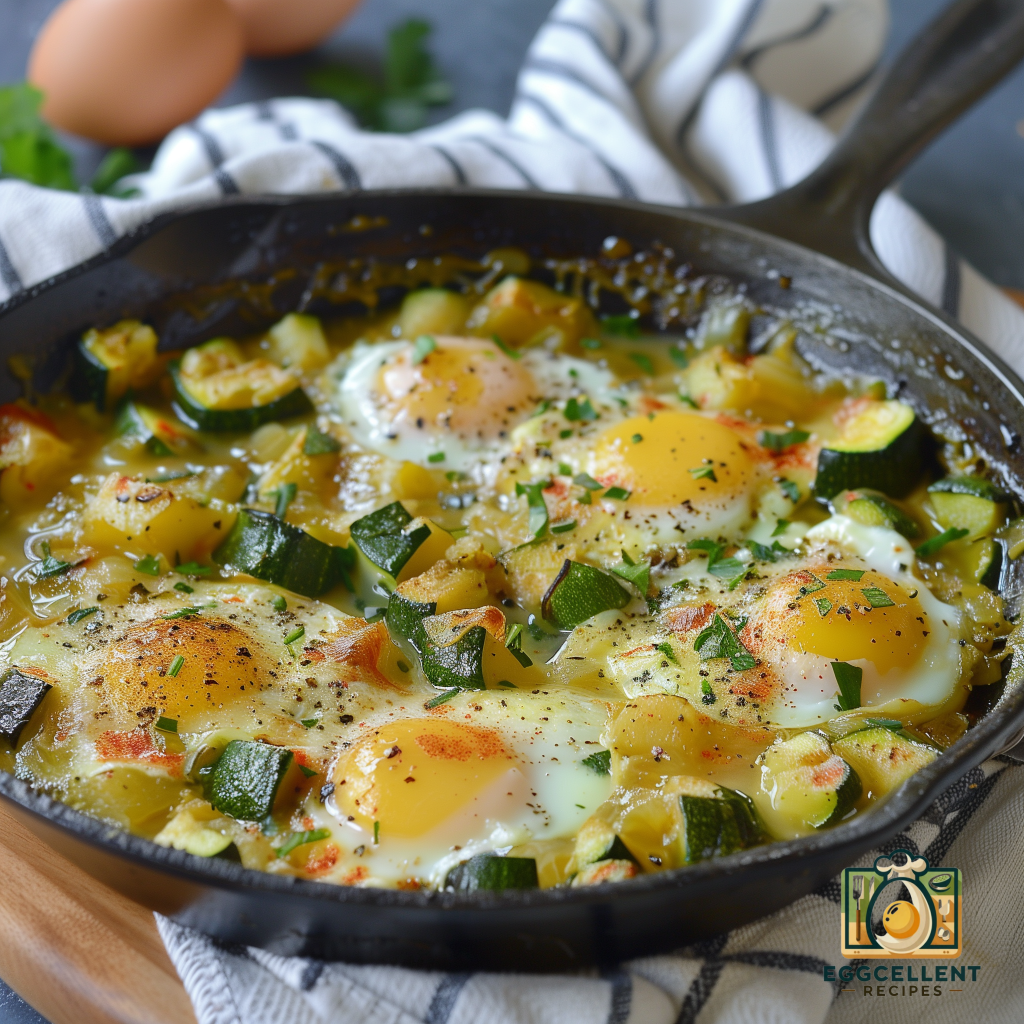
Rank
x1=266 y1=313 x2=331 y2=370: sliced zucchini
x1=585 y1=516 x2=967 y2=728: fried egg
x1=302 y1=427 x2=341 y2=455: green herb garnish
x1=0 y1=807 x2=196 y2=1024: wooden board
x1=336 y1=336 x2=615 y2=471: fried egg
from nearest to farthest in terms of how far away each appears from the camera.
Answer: x1=0 y1=807 x2=196 y2=1024: wooden board
x1=585 y1=516 x2=967 y2=728: fried egg
x1=302 y1=427 x2=341 y2=455: green herb garnish
x1=336 y1=336 x2=615 y2=471: fried egg
x1=266 y1=313 x2=331 y2=370: sliced zucchini

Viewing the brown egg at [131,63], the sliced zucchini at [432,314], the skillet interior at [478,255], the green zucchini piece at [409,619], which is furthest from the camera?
the brown egg at [131,63]

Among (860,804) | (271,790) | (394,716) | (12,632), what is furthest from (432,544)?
(860,804)

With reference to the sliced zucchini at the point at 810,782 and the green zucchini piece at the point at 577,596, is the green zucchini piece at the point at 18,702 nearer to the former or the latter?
the green zucchini piece at the point at 577,596

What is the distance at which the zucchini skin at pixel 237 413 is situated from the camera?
2.81m

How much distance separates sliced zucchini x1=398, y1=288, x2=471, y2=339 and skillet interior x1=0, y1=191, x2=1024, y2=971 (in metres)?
0.15

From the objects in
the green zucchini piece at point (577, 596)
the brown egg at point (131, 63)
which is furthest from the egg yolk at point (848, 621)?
the brown egg at point (131, 63)

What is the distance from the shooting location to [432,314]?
124 inches

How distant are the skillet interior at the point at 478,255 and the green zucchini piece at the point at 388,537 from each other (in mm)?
892

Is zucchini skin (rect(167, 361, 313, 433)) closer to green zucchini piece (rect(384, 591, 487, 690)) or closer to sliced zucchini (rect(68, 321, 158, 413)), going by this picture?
sliced zucchini (rect(68, 321, 158, 413))

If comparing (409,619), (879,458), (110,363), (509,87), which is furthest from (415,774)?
(509,87)

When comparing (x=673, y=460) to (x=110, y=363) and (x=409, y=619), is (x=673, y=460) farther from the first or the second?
(x=110, y=363)

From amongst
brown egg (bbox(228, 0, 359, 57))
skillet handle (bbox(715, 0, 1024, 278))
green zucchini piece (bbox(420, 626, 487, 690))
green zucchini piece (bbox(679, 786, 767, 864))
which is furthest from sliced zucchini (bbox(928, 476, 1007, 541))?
brown egg (bbox(228, 0, 359, 57))

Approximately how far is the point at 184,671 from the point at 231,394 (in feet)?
3.34

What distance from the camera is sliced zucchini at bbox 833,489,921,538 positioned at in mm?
2494
